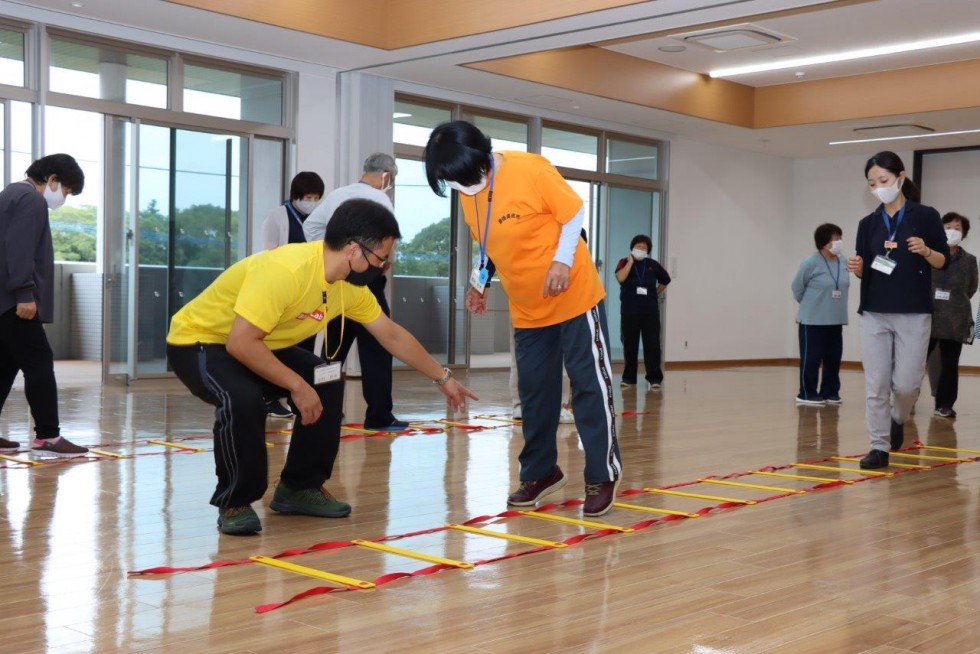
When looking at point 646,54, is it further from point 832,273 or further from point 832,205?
point 832,205

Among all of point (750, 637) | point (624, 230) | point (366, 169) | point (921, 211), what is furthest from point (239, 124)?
point (750, 637)

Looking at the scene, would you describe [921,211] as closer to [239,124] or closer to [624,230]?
[239,124]

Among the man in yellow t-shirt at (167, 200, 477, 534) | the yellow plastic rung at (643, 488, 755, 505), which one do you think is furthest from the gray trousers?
the man in yellow t-shirt at (167, 200, 477, 534)

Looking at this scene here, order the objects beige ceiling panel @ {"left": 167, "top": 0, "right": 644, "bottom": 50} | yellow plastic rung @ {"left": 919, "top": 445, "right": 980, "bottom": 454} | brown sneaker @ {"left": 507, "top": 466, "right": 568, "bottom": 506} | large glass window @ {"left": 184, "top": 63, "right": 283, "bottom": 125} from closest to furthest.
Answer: brown sneaker @ {"left": 507, "top": 466, "right": 568, "bottom": 506} → yellow plastic rung @ {"left": 919, "top": 445, "right": 980, "bottom": 454} → beige ceiling panel @ {"left": 167, "top": 0, "right": 644, "bottom": 50} → large glass window @ {"left": 184, "top": 63, "right": 283, "bottom": 125}

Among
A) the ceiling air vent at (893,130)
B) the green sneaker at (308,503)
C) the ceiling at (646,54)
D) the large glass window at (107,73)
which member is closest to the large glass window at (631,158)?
the ceiling at (646,54)

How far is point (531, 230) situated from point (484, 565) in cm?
117

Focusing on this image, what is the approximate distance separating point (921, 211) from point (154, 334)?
649cm

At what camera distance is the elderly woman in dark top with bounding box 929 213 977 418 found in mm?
7469

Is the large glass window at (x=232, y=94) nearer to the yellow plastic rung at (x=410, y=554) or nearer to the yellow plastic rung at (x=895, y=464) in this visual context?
the yellow plastic rung at (x=895, y=464)

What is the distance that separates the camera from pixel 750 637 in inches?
93.2

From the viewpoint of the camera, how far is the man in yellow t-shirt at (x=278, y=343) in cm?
314

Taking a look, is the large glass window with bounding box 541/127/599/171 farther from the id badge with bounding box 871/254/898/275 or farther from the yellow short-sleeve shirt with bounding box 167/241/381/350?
the yellow short-sleeve shirt with bounding box 167/241/381/350

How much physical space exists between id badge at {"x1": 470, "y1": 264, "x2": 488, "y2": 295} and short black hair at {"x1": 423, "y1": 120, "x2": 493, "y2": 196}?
44 cm

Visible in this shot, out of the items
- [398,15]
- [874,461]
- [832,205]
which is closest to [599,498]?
[874,461]
